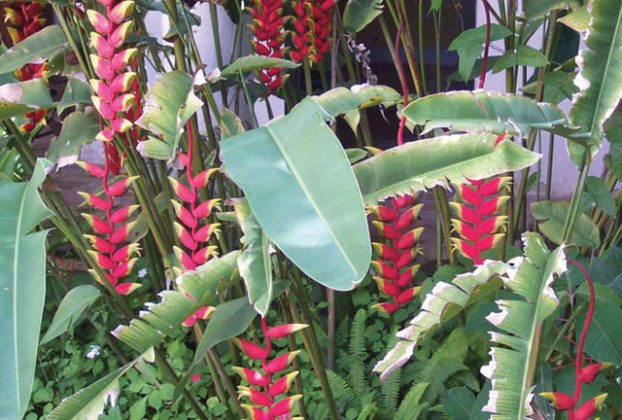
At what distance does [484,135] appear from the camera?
0.85 m

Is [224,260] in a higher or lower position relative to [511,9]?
lower

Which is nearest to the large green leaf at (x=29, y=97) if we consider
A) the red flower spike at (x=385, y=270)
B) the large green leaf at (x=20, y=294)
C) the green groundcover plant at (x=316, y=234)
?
the green groundcover plant at (x=316, y=234)

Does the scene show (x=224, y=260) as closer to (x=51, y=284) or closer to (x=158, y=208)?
(x=158, y=208)

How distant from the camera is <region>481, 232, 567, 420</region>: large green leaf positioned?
2.38 ft

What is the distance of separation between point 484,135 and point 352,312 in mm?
948

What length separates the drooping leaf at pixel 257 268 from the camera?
0.73 meters

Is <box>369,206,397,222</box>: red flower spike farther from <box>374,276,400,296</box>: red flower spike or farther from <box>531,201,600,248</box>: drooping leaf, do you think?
<box>531,201,600,248</box>: drooping leaf

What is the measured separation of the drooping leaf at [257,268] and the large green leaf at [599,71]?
1.42ft

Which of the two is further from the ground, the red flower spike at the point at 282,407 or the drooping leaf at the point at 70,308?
the drooping leaf at the point at 70,308

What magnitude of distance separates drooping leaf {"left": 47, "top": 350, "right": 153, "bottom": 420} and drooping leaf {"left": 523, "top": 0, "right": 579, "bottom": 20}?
870 mm

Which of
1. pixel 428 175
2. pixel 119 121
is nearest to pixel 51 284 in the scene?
pixel 119 121

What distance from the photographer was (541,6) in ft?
3.74

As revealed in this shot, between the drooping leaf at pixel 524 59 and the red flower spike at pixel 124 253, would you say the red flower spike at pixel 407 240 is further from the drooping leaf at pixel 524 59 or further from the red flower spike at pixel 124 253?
the red flower spike at pixel 124 253

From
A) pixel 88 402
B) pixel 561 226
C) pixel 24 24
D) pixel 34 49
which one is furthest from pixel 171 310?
pixel 24 24
